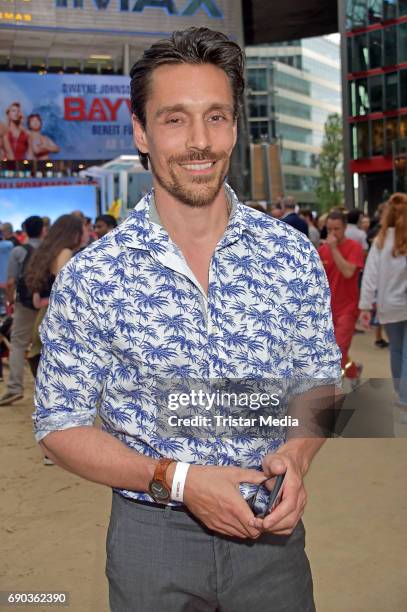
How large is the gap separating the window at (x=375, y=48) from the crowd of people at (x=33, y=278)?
1470 inches

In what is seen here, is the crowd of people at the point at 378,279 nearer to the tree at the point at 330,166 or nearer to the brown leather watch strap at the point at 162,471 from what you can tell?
the brown leather watch strap at the point at 162,471

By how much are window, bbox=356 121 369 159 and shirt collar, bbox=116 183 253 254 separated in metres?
48.8

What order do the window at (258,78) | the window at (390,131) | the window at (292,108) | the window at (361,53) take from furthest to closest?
the window at (292,108) → the window at (258,78) → the window at (390,131) → the window at (361,53)

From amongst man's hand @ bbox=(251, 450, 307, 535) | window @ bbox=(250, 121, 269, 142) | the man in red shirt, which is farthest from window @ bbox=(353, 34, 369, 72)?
window @ bbox=(250, 121, 269, 142)

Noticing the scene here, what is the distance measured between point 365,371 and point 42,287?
3.89 metres

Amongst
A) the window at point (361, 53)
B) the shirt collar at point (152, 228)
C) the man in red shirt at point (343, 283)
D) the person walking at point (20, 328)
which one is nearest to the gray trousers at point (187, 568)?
the shirt collar at point (152, 228)

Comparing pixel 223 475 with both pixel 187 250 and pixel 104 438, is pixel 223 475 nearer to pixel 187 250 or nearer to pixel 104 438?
pixel 104 438

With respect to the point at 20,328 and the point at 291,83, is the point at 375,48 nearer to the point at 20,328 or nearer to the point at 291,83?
the point at 20,328

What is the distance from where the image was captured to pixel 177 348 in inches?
69.1

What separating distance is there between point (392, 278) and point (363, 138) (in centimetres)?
4402

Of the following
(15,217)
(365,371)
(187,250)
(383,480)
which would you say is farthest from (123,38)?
(187,250)

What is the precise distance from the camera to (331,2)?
3397 centimetres

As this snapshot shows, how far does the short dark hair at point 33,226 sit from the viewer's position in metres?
9.16

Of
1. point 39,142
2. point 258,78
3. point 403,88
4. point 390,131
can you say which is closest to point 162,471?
point 39,142
